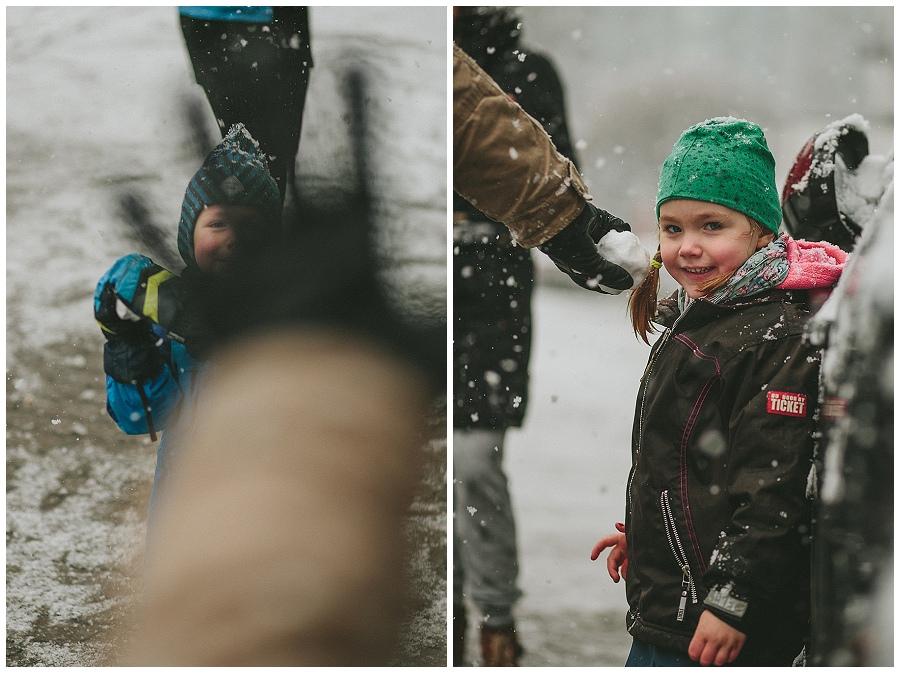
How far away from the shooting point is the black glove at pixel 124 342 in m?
2.19

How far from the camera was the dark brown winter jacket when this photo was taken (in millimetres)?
1742

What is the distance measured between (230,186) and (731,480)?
1.31 meters

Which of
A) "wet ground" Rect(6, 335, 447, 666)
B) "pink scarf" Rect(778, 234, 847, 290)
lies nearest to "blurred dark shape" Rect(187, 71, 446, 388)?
"wet ground" Rect(6, 335, 447, 666)

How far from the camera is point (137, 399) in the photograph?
2.21 meters

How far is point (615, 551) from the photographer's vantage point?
2.16m

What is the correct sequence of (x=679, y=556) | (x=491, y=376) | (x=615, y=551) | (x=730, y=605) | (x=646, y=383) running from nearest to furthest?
(x=730, y=605)
(x=679, y=556)
(x=646, y=383)
(x=615, y=551)
(x=491, y=376)

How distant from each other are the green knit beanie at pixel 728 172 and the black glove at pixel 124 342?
1242 mm

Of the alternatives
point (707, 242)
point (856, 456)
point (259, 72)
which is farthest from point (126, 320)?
point (856, 456)

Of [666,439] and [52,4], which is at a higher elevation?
[52,4]

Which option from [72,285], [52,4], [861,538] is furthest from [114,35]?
[861,538]

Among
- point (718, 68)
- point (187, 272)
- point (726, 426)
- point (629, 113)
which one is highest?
point (718, 68)

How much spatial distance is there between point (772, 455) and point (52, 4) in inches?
75.8

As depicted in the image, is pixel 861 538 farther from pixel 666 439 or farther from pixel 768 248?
pixel 768 248

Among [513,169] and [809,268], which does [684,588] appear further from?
[513,169]
